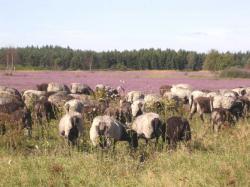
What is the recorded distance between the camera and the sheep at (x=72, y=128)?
45.3ft

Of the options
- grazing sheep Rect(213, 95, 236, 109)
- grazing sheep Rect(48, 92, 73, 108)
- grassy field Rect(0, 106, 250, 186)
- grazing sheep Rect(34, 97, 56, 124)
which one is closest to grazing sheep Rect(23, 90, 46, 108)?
grazing sheep Rect(48, 92, 73, 108)

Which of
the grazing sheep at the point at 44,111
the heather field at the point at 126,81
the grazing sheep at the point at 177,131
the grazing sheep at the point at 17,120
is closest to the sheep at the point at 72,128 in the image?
the grazing sheep at the point at 17,120

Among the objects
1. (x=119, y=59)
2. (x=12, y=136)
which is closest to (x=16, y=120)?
(x=12, y=136)

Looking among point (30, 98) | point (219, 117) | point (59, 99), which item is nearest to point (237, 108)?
point (219, 117)

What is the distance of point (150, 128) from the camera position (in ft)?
46.1

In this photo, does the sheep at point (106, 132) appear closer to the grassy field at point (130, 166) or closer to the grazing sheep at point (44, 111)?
the grassy field at point (130, 166)

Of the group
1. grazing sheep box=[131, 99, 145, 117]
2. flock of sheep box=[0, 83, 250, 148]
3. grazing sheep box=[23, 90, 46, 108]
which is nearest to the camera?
flock of sheep box=[0, 83, 250, 148]

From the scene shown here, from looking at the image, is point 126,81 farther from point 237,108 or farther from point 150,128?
point 150,128

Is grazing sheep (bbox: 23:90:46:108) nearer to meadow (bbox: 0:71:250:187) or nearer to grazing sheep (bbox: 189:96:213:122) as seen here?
meadow (bbox: 0:71:250:187)

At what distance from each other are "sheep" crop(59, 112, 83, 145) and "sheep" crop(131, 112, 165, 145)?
1.70 meters

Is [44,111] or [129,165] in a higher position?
[44,111]

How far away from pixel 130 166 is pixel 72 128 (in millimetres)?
4031

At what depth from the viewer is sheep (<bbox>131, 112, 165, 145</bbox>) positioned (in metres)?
14.0

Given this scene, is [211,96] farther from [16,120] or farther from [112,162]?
[112,162]
